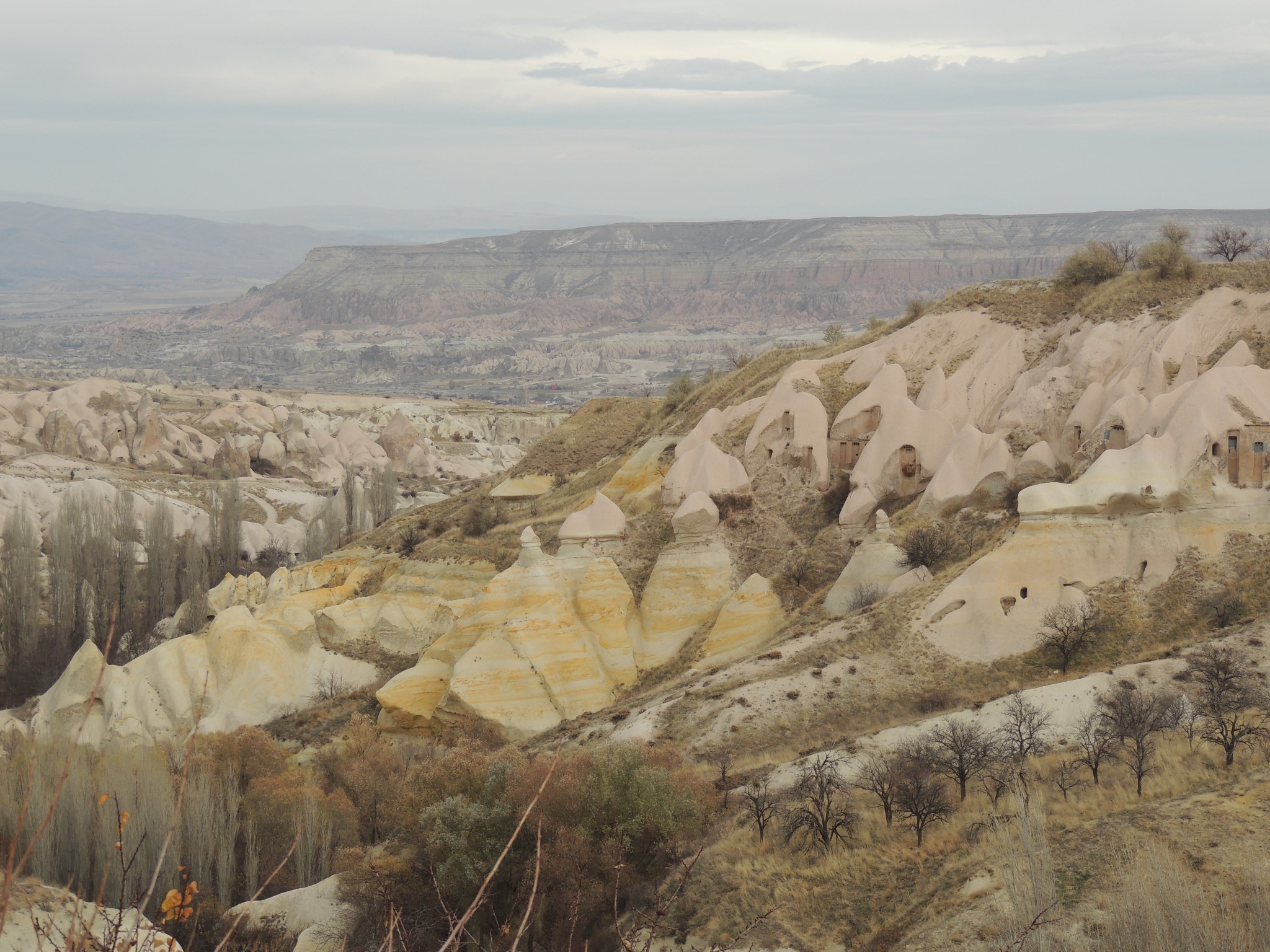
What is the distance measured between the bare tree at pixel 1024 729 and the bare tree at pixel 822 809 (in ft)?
11.2

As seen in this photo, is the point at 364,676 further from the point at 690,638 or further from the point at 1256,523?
the point at 1256,523

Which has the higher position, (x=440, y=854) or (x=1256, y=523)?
(x=1256, y=523)

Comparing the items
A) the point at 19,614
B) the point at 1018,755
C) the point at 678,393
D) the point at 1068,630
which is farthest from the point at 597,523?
the point at 19,614

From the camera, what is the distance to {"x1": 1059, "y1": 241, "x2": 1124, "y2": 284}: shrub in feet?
138

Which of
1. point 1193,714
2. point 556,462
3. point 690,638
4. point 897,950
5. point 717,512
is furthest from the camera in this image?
point 556,462

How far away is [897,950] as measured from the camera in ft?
55.4

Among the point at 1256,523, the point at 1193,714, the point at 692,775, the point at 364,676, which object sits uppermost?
the point at 1256,523

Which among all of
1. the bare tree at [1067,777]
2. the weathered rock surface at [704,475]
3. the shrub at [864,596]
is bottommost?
the bare tree at [1067,777]

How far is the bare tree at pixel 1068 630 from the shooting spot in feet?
90.1

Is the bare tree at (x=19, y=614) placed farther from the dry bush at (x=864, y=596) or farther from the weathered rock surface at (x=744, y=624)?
the dry bush at (x=864, y=596)

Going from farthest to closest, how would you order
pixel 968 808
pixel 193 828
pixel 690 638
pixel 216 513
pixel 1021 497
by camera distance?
pixel 216 513 → pixel 690 638 → pixel 1021 497 → pixel 193 828 → pixel 968 808

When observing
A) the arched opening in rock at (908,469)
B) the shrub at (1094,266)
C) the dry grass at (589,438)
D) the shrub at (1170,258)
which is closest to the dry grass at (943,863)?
the arched opening in rock at (908,469)

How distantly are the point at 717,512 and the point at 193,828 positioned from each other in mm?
18093

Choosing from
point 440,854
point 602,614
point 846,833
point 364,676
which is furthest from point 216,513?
point 846,833
